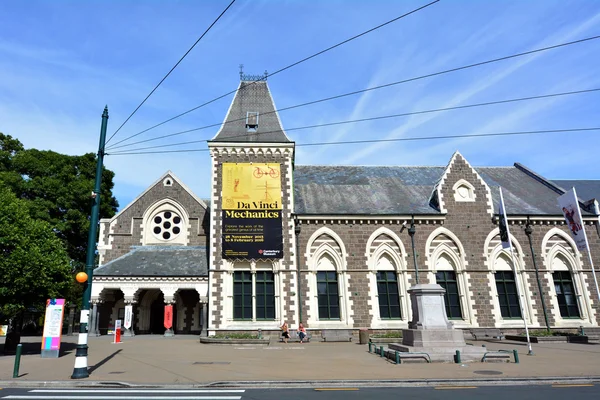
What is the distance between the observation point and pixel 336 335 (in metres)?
23.2

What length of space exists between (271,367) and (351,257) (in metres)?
13.0

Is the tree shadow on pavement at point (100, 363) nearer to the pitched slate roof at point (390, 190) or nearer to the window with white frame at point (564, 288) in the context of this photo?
the pitched slate roof at point (390, 190)

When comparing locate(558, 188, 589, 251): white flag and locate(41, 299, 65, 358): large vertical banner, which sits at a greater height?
locate(558, 188, 589, 251): white flag

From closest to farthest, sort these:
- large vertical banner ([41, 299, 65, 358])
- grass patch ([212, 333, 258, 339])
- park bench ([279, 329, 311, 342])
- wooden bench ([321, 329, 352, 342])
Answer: large vertical banner ([41, 299, 65, 358]) → grass patch ([212, 333, 258, 339]) → park bench ([279, 329, 311, 342]) → wooden bench ([321, 329, 352, 342])

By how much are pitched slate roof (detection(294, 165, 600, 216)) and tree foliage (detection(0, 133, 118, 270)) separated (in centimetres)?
2078

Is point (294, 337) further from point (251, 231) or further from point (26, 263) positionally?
point (26, 263)

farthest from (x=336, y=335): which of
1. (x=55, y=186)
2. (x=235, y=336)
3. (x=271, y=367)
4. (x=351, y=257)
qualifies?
(x=55, y=186)

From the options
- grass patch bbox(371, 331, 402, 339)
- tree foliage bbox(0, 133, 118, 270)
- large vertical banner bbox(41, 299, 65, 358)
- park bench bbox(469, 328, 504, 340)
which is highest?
tree foliage bbox(0, 133, 118, 270)

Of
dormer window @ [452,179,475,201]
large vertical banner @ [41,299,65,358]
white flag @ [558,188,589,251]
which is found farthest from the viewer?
dormer window @ [452,179,475,201]

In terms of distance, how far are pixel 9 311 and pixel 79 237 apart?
23.5m

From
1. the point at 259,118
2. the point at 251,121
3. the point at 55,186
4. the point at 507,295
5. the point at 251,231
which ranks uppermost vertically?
the point at 259,118

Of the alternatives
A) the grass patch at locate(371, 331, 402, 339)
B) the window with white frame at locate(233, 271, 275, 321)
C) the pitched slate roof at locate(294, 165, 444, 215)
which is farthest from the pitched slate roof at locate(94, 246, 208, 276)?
the grass patch at locate(371, 331, 402, 339)

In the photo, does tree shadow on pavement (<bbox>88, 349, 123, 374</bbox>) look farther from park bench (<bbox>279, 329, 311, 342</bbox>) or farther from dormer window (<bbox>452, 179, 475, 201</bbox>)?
dormer window (<bbox>452, 179, 475, 201</bbox>)

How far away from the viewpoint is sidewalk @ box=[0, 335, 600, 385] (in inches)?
425
